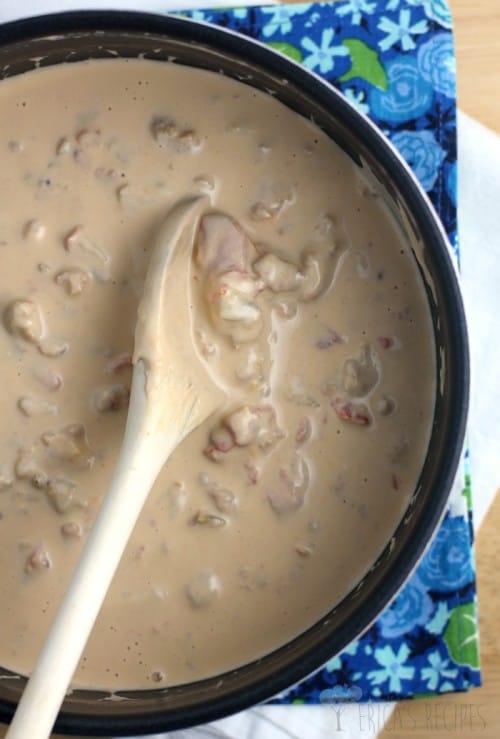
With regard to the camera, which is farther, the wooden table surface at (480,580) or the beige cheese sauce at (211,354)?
the wooden table surface at (480,580)

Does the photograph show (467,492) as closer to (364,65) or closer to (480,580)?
(480,580)

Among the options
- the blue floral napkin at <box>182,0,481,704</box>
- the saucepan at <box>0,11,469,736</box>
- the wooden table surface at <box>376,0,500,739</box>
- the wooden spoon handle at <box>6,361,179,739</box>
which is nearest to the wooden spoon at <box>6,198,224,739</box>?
the wooden spoon handle at <box>6,361,179,739</box>

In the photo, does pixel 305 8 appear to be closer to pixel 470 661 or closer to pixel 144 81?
pixel 144 81

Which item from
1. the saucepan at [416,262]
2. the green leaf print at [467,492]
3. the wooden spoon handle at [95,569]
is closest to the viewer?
the wooden spoon handle at [95,569]

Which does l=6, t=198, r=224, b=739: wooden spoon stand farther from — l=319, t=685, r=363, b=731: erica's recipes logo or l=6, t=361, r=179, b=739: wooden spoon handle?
l=319, t=685, r=363, b=731: erica's recipes logo

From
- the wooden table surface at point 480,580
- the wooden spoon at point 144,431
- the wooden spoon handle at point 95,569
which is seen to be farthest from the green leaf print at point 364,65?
the wooden spoon handle at point 95,569

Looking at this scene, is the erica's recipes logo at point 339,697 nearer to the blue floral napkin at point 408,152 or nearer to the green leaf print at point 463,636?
the blue floral napkin at point 408,152
